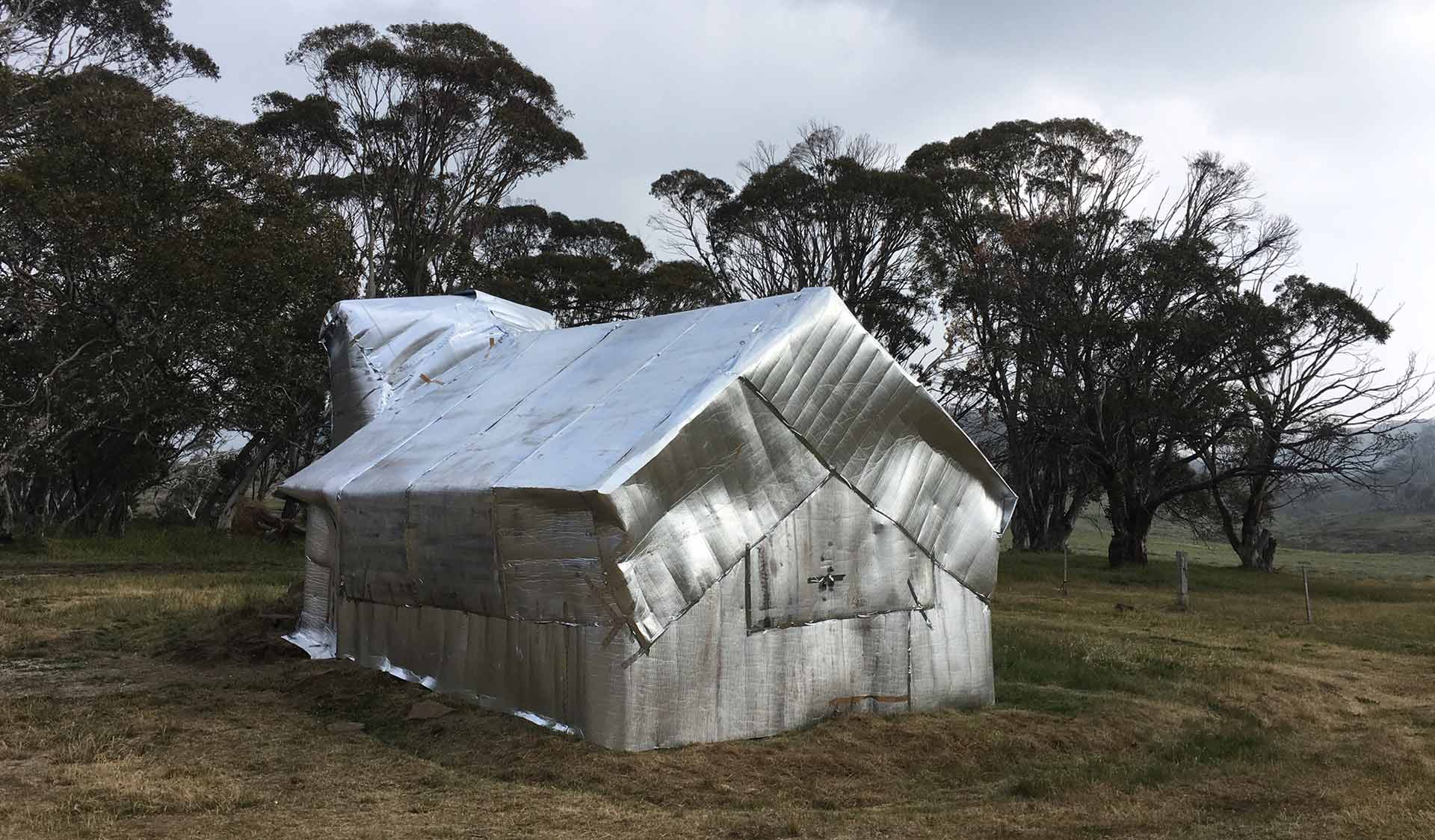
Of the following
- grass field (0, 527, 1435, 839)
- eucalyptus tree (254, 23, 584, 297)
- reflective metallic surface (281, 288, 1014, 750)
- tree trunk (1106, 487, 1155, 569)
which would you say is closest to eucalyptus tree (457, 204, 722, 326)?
eucalyptus tree (254, 23, 584, 297)

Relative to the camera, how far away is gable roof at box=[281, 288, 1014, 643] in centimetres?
785

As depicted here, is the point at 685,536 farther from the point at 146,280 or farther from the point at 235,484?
the point at 235,484

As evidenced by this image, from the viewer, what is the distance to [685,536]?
8.05m

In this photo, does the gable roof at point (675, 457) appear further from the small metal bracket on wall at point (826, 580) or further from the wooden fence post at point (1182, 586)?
the wooden fence post at point (1182, 586)

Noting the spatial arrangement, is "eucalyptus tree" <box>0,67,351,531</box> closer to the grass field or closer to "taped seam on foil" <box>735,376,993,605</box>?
the grass field

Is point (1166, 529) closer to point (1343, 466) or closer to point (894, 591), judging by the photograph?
point (1343, 466)

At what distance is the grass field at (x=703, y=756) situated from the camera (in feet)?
20.8

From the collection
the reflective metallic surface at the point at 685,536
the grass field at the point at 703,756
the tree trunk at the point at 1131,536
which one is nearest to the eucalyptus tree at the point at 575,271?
the tree trunk at the point at 1131,536

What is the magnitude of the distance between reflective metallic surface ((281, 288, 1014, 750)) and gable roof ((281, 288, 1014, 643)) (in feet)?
0.07

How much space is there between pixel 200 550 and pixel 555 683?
776 inches

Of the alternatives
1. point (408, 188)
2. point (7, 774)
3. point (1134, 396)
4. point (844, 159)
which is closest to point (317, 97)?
point (408, 188)

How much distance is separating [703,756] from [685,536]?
159 cm

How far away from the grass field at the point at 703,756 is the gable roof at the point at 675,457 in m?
1.29

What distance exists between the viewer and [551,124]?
1233 inches
